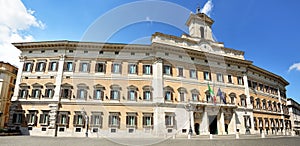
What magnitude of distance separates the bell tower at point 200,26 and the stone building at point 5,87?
25.3 meters

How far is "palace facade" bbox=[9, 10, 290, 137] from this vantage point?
20609 mm

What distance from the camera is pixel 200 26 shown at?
2823cm

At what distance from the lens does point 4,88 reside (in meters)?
24.5

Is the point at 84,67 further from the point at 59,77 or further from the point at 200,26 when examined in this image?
the point at 200,26

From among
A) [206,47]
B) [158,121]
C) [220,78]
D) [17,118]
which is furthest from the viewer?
[206,47]

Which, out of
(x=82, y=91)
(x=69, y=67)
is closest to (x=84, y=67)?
(x=69, y=67)

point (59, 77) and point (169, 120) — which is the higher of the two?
point (59, 77)

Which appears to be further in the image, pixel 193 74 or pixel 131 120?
pixel 193 74

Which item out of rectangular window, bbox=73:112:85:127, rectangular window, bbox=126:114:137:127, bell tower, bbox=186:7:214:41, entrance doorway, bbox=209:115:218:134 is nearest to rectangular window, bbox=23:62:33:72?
rectangular window, bbox=73:112:85:127

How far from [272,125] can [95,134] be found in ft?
90.8

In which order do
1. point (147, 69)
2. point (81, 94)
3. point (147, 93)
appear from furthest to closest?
point (147, 69)
point (147, 93)
point (81, 94)

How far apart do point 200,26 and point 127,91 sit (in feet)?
49.0

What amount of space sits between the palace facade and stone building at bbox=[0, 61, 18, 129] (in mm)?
3971

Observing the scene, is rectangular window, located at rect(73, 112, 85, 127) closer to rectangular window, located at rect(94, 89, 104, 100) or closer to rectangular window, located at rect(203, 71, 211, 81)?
rectangular window, located at rect(94, 89, 104, 100)
